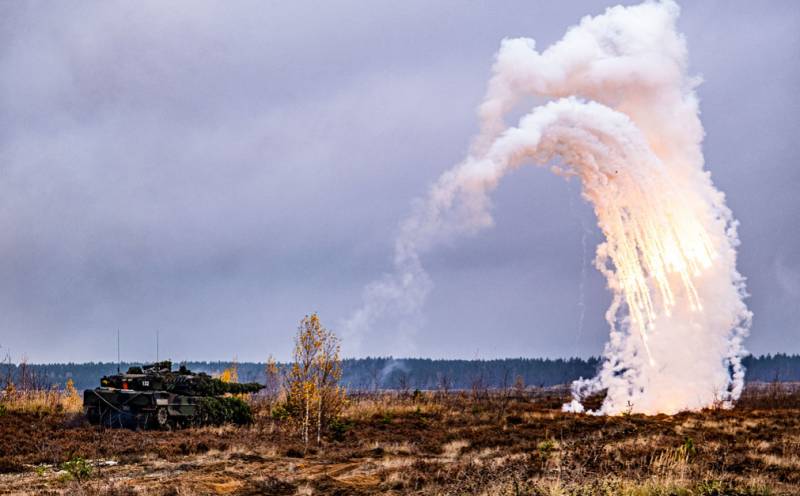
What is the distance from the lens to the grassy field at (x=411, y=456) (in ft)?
46.5

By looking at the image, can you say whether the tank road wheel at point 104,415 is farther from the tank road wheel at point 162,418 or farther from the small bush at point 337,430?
the small bush at point 337,430

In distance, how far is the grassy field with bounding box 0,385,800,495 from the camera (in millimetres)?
14172

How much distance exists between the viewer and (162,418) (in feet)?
96.0

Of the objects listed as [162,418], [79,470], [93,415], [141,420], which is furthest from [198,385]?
[79,470]

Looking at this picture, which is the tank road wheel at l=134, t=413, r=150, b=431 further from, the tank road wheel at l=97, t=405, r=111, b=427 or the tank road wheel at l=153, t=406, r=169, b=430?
the tank road wheel at l=97, t=405, r=111, b=427

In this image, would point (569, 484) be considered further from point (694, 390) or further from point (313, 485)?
point (694, 390)

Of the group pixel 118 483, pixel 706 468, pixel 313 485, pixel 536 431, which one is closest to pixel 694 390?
pixel 536 431

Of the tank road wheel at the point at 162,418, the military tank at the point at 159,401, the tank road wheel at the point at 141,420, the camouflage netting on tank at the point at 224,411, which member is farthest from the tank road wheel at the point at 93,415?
the camouflage netting on tank at the point at 224,411

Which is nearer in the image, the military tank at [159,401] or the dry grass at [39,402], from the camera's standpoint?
the military tank at [159,401]

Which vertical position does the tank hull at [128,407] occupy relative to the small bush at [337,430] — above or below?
above

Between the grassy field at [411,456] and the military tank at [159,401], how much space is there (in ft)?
3.71

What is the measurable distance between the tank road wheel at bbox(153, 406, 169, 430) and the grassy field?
1378mm

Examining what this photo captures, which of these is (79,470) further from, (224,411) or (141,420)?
(224,411)

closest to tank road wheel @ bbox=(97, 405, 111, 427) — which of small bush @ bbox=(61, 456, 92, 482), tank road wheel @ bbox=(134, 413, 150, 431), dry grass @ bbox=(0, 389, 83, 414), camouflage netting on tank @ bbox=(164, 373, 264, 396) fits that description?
tank road wheel @ bbox=(134, 413, 150, 431)
